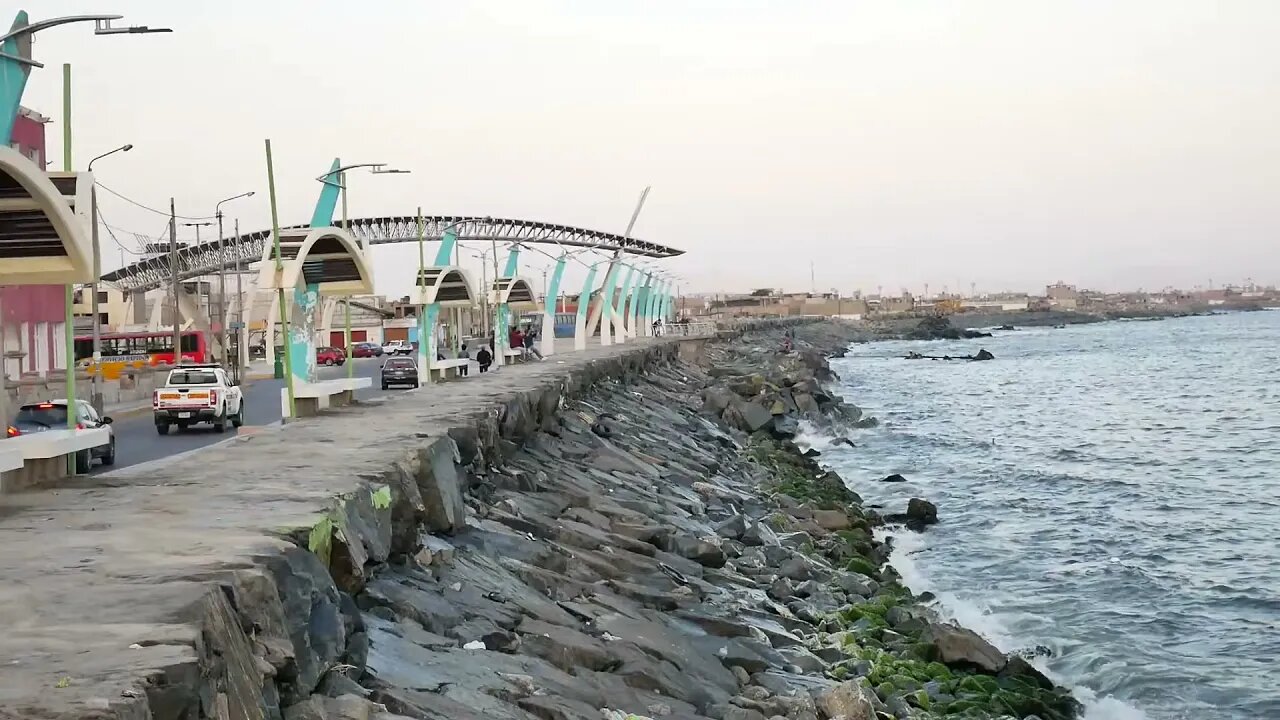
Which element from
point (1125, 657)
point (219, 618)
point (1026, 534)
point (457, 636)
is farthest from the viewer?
point (1026, 534)

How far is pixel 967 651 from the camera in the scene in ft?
46.4

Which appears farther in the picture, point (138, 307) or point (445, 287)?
point (138, 307)

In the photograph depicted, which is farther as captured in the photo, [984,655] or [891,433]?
[891,433]

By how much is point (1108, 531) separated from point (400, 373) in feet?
73.0

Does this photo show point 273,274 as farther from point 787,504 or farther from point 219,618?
point 219,618

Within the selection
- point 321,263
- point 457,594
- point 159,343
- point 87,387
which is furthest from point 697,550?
point 159,343

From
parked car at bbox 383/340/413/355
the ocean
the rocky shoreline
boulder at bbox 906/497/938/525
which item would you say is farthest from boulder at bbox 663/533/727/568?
parked car at bbox 383/340/413/355

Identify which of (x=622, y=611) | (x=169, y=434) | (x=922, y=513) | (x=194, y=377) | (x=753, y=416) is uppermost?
(x=194, y=377)

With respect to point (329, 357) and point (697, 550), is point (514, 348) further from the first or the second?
point (697, 550)

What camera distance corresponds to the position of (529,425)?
20.9 metres

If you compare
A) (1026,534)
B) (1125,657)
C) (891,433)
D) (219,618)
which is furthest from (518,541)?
(891,433)

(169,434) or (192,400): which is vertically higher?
(192,400)

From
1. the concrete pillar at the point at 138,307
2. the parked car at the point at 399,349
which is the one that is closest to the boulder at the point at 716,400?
the parked car at the point at 399,349

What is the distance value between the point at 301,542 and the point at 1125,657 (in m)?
11.3
